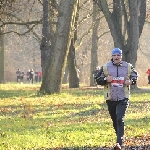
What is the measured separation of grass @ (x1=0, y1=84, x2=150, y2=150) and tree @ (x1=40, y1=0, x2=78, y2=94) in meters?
3.20

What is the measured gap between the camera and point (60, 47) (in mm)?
21516

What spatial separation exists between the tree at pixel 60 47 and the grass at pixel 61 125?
Result: 320cm

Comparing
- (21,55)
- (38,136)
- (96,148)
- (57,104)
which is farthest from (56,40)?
(21,55)

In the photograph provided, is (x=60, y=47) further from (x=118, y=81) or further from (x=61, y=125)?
(x=118, y=81)

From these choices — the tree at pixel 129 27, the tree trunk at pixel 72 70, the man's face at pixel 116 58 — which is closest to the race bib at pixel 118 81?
the man's face at pixel 116 58

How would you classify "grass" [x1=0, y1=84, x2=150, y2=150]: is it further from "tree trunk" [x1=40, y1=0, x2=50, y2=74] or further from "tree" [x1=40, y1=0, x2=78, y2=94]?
"tree trunk" [x1=40, y1=0, x2=50, y2=74]

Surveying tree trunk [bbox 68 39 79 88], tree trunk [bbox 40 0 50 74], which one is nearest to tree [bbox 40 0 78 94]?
tree trunk [bbox 40 0 50 74]

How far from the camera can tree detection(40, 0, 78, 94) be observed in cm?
2139

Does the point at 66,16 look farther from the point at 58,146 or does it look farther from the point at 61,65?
the point at 58,146

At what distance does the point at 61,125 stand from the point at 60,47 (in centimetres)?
957

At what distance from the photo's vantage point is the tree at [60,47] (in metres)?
21.4

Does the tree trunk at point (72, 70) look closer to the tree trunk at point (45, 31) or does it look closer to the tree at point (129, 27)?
the tree trunk at point (45, 31)

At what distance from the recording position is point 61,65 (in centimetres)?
2177

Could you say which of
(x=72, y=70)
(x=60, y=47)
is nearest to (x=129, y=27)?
(x=60, y=47)
